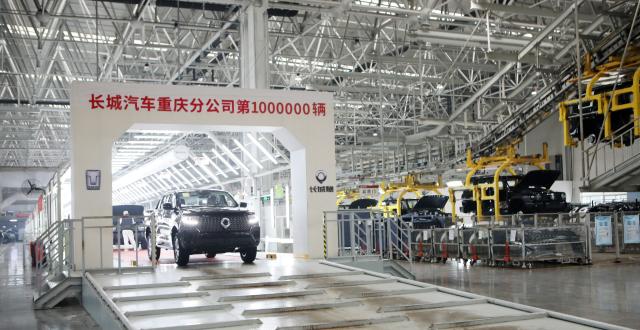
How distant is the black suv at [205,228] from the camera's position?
13398 mm

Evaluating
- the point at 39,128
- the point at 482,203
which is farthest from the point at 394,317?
the point at 39,128

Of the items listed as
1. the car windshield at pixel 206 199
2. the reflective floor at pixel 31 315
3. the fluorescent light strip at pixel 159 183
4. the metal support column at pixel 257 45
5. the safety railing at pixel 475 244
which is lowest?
the reflective floor at pixel 31 315

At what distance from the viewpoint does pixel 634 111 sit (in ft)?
38.5

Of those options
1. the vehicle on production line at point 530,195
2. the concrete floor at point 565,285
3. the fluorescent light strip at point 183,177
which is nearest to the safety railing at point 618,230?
the concrete floor at point 565,285

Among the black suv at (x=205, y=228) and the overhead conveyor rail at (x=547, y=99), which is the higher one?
the overhead conveyor rail at (x=547, y=99)

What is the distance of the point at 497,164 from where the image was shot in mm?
20875

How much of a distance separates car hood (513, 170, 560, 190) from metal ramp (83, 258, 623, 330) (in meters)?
9.53

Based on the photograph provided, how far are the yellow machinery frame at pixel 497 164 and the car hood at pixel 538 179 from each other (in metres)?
0.56

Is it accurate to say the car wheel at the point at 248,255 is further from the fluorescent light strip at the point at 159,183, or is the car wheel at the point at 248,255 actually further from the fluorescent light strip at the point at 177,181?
the fluorescent light strip at the point at 159,183

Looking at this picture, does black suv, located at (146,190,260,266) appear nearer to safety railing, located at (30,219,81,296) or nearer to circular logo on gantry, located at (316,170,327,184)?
circular logo on gantry, located at (316,170,327,184)

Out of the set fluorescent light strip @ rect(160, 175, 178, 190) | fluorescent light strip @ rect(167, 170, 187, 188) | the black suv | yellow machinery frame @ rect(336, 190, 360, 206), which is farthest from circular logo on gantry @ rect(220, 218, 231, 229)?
fluorescent light strip @ rect(160, 175, 178, 190)

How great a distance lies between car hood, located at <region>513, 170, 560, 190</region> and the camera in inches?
786

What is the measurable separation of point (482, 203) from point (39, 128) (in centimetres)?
2208

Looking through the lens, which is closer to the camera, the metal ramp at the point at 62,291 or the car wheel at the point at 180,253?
the metal ramp at the point at 62,291
